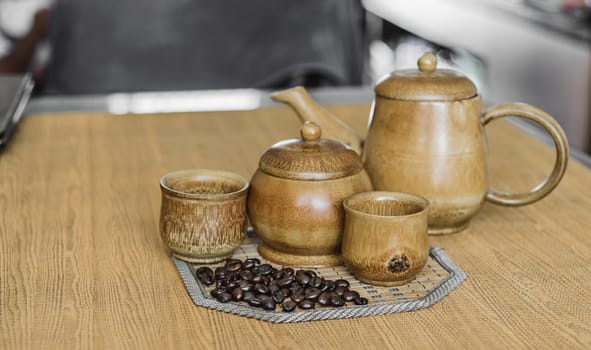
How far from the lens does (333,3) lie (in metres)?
2.57

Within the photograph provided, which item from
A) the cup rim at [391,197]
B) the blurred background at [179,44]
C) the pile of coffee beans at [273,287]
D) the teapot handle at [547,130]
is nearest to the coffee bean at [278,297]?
the pile of coffee beans at [273,287]

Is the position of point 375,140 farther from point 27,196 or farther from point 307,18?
point 307,18

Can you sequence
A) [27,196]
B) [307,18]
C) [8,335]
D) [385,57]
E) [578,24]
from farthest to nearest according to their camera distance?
[385,57]
[578,24]
[307,18]
[27,196]
[8,335]

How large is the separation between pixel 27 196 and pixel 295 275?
18.5 inches

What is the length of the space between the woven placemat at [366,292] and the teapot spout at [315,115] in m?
0.20

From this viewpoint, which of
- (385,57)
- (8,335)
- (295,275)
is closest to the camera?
(8,335)

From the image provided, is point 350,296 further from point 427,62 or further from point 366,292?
point 427,62

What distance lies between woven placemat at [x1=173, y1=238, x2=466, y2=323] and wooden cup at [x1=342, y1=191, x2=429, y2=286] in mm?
17

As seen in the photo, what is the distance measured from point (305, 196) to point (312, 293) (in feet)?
0.38

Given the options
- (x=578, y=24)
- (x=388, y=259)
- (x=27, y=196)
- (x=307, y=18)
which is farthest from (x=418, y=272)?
(x=578, y=24)

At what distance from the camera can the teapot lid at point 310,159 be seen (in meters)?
0.92

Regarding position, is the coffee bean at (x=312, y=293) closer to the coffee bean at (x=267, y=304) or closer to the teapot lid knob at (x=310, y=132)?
the coffee bean at (x=267, y=304)

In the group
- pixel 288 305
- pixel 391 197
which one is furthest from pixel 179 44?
pixel 288 305

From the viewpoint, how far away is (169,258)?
978 mm
